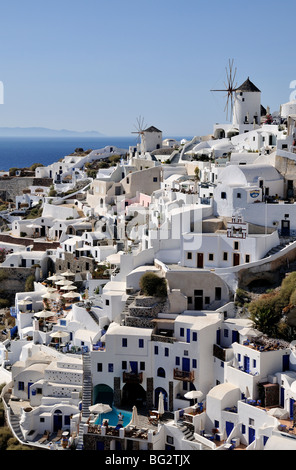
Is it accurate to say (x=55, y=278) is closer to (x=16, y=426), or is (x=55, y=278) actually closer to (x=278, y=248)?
(x=16, y=426)

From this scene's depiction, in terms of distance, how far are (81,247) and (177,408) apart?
48.0 ft

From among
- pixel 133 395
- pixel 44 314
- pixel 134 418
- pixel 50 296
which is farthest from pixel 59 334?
pixel 134 418

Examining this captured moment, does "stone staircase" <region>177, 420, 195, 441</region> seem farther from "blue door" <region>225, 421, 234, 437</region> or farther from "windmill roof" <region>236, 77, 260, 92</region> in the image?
"windmill roof" <region>236, 77, 260, 92</region>

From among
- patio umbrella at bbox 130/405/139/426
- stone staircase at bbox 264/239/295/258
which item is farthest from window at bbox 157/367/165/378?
stone staircase at bbox 264/239/295/258

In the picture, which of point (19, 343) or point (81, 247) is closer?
point (19, 343)

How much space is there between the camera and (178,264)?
3241 cm

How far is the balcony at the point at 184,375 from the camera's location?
91.2 ft

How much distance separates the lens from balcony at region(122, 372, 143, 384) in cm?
2848

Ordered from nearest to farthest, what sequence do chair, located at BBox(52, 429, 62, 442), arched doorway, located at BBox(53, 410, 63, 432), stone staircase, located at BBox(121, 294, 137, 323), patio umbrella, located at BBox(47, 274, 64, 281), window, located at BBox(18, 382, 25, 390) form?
chair, located at BBox(52, 429, 62, 442) → arched doorway, located at BBox(53, 410, 63, 432) → stone staircase, located at BBox(121, 294, 137, 323) → window, located at BBox(18, 382, 25, 390) → patio umbrella, located at BBox(47, 274, 64, 281)

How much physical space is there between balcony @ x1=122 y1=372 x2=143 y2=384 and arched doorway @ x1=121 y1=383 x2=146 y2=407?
518 millimetres

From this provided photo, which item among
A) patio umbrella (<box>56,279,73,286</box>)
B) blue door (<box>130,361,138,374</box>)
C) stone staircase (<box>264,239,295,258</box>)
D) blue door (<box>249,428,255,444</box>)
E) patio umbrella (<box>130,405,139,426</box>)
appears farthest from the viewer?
patio umbrella (<box>56,279,73,286</box>)
